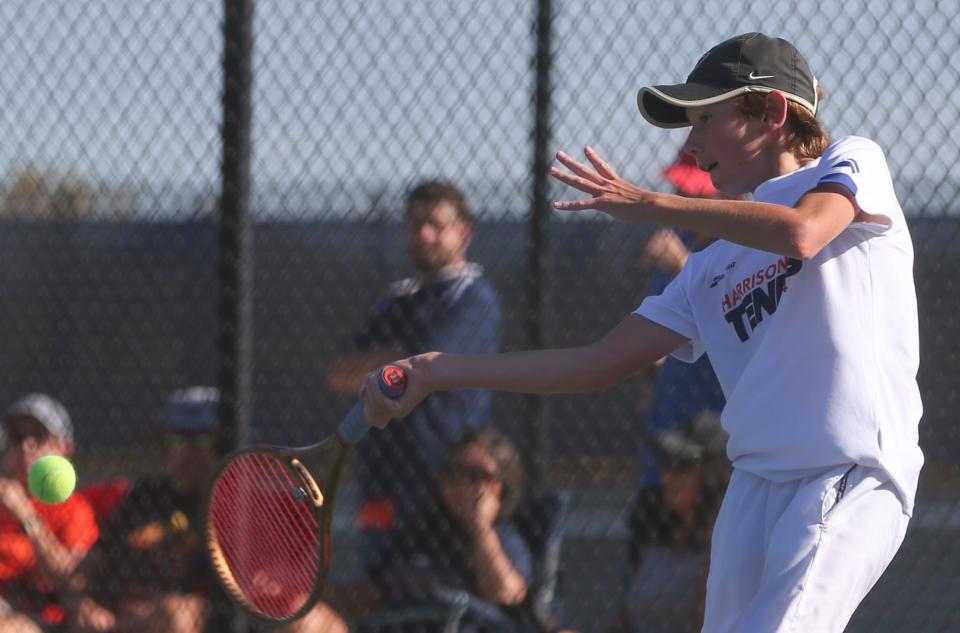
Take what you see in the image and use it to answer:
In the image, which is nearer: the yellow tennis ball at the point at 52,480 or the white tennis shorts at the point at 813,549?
the white tennis shorts at the point at 813,549

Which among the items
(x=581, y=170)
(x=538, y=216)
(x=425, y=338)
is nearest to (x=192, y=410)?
(x=425, y=338)

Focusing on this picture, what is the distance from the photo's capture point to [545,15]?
346 centimetres

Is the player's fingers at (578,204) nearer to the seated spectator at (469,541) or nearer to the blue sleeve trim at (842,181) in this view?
the blue sleeve trim at (842,181)

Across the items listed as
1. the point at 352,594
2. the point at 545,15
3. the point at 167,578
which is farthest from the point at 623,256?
the point at 167,578

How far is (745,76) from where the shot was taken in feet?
7.39

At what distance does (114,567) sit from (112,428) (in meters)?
0.43

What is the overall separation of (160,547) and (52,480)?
58 cm

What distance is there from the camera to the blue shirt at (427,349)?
3.57m

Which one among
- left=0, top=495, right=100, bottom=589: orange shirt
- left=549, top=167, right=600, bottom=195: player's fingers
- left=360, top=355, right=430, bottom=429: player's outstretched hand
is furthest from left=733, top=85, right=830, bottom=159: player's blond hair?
left=0, top=495, right=100, bottom=589: orange shirt

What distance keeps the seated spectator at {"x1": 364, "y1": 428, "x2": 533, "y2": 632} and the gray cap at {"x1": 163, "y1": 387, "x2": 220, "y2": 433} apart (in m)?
0.64

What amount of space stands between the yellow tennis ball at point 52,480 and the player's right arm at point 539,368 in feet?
4.23

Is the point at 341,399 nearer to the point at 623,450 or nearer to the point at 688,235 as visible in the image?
the point at 623,450

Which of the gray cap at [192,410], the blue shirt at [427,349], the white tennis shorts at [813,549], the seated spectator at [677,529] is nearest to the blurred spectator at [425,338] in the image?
the blue shirt at [427,349]

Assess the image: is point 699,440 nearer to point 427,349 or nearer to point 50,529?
point 427,349
